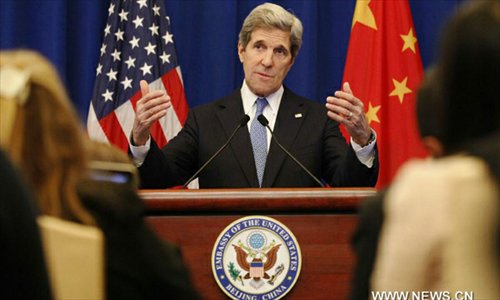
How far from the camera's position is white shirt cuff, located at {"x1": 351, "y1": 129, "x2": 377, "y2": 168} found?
4500mm

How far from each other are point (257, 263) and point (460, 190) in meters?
2.01

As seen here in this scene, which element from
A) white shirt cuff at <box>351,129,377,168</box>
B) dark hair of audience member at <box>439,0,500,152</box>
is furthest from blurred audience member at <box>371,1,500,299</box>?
white shirt cuff at <box>351,129,377,168</box>

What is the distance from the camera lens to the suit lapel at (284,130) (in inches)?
192

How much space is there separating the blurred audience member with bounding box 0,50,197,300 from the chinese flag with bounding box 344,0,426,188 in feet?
13.7

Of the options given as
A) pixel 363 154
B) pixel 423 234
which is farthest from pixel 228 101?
pixel 423 234

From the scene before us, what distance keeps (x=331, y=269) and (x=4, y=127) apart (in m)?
1.85

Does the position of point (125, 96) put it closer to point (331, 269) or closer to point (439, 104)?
point (331, 269)

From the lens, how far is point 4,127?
5.90 feet

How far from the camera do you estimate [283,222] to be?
11.5 ft

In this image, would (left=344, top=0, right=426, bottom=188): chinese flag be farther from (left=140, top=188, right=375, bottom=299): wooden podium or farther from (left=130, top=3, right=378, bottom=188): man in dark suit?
(left=140, top=188, right=375, bottom=299): wooden podium

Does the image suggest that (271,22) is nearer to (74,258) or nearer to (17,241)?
(74,258)

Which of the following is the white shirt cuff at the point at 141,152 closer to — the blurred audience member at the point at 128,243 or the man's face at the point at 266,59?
the man's face at the point at 266,59

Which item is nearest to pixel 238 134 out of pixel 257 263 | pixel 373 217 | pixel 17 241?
pixel 257 263

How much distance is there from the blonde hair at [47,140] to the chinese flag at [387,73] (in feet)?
14.5
